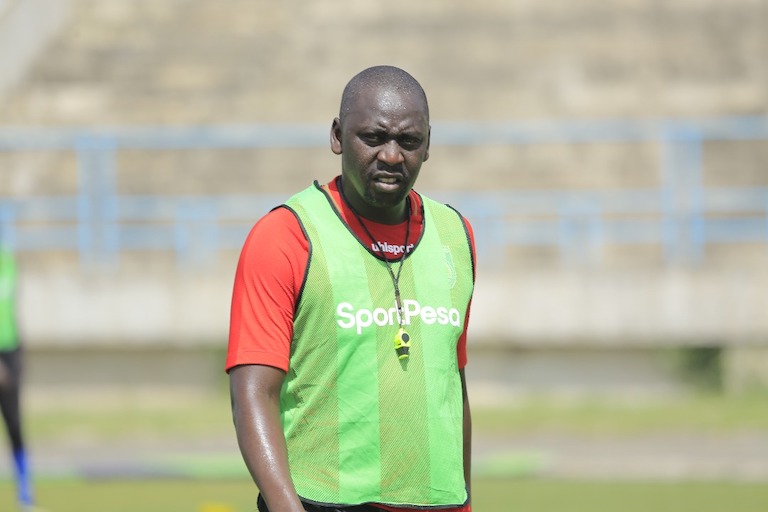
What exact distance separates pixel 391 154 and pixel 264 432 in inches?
30.5

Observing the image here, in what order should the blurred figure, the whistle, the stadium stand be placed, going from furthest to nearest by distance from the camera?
the stadium stand
the blurred figure
the whistle

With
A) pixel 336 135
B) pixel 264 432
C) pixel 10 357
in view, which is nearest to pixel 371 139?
pixel 336 135

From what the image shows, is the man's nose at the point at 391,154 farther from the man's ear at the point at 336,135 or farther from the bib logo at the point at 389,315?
the bib logo at the point at 389,315

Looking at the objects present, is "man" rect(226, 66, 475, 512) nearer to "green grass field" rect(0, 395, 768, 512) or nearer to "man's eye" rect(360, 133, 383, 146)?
Result: "man's eye" rect(360, 133, 383, 146)

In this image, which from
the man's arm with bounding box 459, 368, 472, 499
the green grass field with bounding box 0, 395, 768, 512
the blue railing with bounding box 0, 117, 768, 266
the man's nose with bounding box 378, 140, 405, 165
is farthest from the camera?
the blue railing with bounding box 0, 117, 768, 266

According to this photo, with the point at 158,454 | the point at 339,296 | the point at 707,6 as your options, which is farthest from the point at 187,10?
the point at 339,296

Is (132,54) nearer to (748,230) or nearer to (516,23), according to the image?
(516,23)

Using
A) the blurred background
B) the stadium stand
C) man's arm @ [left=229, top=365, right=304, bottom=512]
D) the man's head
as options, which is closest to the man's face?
the man's head

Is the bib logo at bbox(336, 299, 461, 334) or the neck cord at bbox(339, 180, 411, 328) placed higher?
the neck cord at bbox(339, 180, 411, 328)

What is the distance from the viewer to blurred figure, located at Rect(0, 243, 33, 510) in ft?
33.4

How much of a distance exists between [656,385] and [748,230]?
3.74m

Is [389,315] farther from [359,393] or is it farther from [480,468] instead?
[480,468]

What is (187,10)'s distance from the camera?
82.8 ft

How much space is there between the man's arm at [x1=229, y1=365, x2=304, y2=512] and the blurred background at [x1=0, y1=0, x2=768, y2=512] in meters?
6.52
